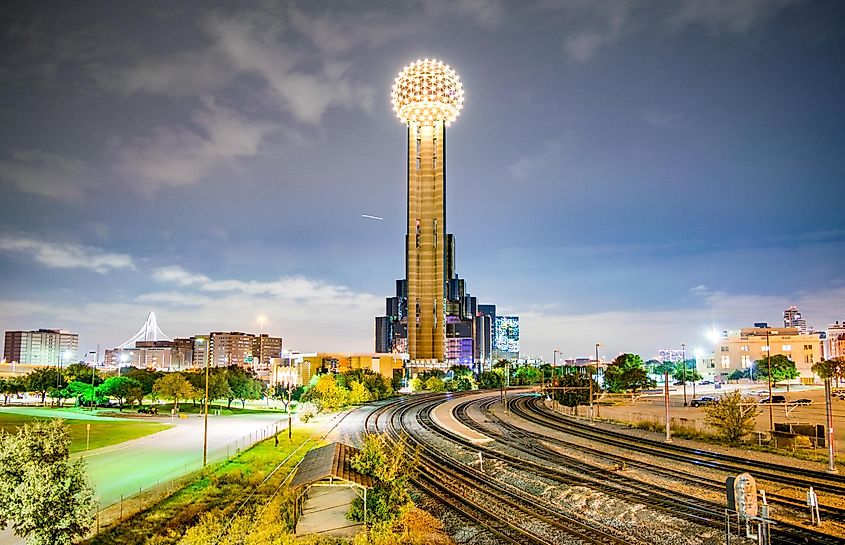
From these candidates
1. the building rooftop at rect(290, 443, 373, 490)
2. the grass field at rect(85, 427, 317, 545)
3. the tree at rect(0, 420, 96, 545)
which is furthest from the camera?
the grass field at rect(85, 427, 317, 545)

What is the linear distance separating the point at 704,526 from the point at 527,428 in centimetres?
4054

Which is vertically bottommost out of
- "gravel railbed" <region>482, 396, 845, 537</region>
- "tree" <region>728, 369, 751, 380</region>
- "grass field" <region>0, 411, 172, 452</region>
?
"grass field" <region>0, 411, 172, 452</region>

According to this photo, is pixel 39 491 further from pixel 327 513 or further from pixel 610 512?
pixel 610 512

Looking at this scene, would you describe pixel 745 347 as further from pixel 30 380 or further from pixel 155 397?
pixel 30 380

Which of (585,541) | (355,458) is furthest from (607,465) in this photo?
(355,458)

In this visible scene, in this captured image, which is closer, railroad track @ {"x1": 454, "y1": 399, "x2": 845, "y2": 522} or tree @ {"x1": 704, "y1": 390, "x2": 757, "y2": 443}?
railroad track @ {"x1": 454, "y1": 399, "x2": 845, "y2": 522}

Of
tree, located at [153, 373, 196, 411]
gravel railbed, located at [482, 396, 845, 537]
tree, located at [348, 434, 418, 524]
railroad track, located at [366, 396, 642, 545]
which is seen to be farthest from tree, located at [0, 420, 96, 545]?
tree, located at [153, 373, 196, 411]

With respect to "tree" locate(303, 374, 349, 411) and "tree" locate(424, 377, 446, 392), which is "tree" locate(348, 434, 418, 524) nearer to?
"tree" locate(303, 374, 349, 411)

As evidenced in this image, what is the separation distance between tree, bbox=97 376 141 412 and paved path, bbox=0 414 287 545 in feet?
90.8

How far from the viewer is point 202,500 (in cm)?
3778

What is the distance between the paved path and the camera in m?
44.1

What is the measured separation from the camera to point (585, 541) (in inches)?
1108

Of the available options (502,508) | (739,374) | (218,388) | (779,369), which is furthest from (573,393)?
(739,374)

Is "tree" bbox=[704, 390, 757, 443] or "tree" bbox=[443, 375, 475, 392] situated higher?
"tree" bbox=[704, 390, 757, 443]
